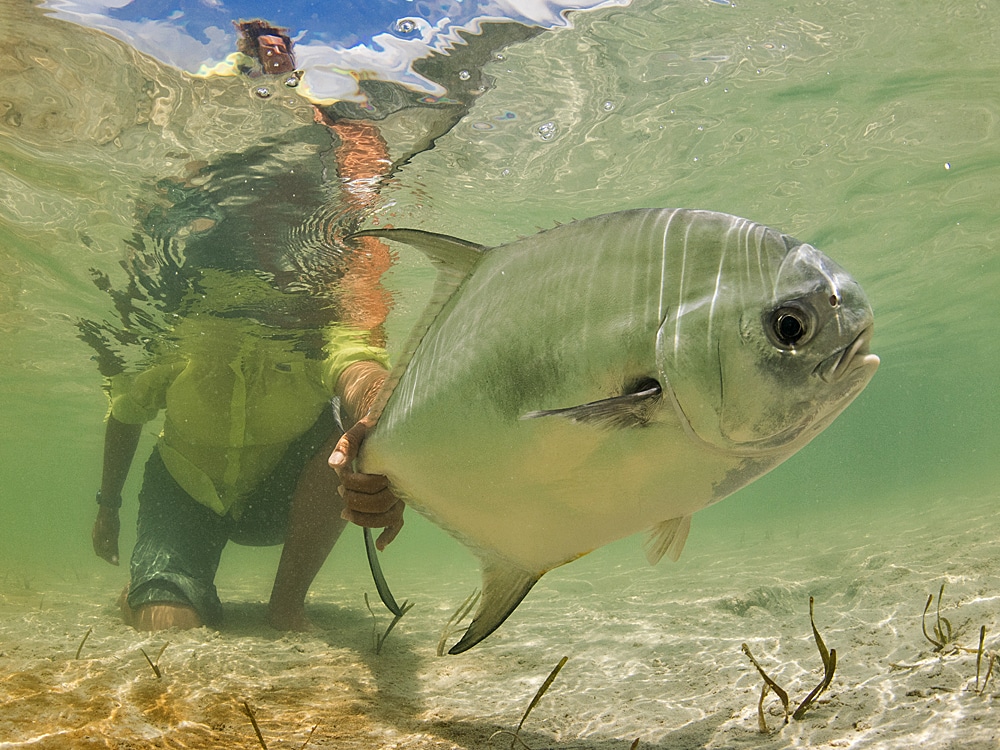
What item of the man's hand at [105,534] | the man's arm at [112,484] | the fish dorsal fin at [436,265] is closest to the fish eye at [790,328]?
the fish dorsal fin at [436,265]

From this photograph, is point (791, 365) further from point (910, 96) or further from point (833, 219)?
point (833, 219)

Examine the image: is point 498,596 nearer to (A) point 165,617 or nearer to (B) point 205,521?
(A) point 165,617

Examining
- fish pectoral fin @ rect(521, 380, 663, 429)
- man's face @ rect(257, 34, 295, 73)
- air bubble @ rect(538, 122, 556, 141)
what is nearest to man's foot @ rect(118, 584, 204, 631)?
fish pectoral fin @ rect(521, 380, 663, 429)

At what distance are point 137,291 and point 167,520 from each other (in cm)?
558

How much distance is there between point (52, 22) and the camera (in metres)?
4.87

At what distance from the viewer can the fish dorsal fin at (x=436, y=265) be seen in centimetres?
177

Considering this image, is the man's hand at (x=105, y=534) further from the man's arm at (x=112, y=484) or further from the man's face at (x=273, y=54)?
the man's face at (x=273, y=54)

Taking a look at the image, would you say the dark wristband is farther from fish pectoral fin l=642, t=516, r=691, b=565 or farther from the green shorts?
fish pectoral fin l=642, t=516, r=691, b=565

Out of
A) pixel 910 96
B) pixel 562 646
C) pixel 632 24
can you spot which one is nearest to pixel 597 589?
pixel 562 646

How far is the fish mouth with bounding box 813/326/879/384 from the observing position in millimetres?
1248

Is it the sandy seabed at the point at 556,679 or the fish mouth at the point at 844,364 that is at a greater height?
the fish mouth at the point at 844,364

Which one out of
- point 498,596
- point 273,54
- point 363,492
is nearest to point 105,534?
point 273,54

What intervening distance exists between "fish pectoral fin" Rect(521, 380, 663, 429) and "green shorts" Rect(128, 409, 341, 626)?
14.5 ft

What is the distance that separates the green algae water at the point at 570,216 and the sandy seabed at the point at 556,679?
0.03 metres
